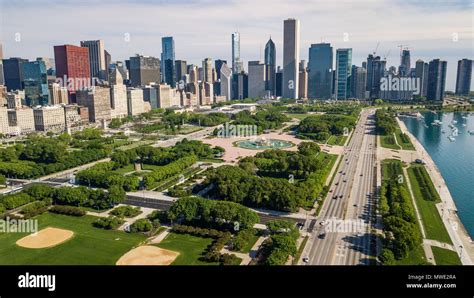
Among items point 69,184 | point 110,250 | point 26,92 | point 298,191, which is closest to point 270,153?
point 298,191

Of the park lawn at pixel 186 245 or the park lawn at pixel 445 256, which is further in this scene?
the park lawn at pixel 186 245

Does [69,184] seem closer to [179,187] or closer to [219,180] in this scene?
[179,187]

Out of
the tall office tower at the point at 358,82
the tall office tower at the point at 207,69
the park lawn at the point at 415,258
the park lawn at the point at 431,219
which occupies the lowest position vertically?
the park lawn at the point at 415,258

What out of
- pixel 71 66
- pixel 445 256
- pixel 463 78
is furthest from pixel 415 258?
pixel 463 78

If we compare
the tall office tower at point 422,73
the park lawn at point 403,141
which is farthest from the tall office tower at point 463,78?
the park lawn at point 403,141

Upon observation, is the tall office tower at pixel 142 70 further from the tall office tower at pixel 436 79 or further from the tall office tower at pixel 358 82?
the tall office tower at pixel 436 79

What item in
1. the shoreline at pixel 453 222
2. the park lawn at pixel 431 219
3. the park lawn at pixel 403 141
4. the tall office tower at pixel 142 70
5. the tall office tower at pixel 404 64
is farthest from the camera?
the tall office tower at pixel 404 64

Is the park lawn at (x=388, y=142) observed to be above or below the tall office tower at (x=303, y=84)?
below

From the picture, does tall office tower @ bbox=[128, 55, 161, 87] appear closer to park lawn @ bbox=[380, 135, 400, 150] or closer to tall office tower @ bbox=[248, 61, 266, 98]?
tall office tower @ bbox=[248, 61, 266, 98]
